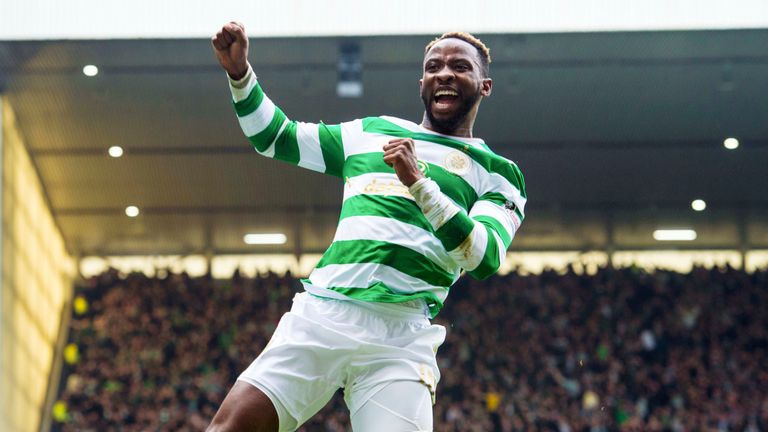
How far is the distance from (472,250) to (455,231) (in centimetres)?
10

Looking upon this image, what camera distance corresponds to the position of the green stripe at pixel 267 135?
4.28 m

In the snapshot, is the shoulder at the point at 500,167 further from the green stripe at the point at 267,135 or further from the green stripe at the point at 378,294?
the green stripe at the point at 267,135

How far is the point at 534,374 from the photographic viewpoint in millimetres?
20203

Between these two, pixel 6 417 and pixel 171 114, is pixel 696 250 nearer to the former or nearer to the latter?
pixel 171 114

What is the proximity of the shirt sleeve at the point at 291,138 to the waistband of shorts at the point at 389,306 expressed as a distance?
47 centimetres

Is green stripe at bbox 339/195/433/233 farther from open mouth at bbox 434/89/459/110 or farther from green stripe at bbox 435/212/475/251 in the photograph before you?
open mouth at bbox 434/89/459/110

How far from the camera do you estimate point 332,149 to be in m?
4.37

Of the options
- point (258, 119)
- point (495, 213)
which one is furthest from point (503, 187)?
point (258, 119)

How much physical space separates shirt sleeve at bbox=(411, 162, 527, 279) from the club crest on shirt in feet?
0.38

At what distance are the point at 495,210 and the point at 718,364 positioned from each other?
17.4 m

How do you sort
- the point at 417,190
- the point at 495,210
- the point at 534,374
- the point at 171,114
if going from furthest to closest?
the point at 534,374, the point at 171,114, the point at 495,210, the point at 417,190

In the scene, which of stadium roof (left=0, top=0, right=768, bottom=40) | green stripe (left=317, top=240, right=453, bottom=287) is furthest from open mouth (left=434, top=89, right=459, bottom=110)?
stadium roof (left=0, top=0, right=768, bottom=40)

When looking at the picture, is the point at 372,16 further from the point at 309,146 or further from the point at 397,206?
the point at 397,206

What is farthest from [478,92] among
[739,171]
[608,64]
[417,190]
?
[739,171]
